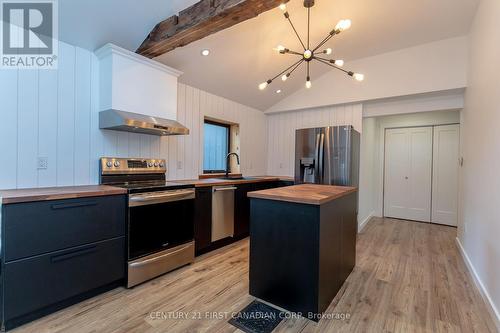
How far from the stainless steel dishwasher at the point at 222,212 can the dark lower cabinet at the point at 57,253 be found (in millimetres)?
1155

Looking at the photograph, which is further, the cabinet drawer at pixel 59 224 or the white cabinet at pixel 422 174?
the white cabinet at pixel 422 174

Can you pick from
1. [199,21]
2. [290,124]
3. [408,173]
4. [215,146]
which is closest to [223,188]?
[215,146]

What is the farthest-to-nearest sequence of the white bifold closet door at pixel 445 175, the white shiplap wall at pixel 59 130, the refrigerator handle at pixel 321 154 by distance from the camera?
1. the white bifold closet door at pixel 445 175
2. the refrigerator handle at pixel 321 154
3. the white shiplap wall at pixel 59 130

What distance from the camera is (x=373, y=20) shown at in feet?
9.50

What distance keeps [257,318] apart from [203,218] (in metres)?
1.40

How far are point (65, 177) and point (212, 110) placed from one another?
2.19 m

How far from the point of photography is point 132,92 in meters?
2.46

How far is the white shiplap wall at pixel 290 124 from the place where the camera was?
420 cm

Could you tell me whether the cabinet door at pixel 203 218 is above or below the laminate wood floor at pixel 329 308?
above

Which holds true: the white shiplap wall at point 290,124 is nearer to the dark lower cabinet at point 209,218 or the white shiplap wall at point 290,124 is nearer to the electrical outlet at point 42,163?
the dark lower cabinet at point 209,218

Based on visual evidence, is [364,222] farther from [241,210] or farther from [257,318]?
[257,318]

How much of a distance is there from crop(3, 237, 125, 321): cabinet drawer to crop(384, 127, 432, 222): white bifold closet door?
17.3 ft

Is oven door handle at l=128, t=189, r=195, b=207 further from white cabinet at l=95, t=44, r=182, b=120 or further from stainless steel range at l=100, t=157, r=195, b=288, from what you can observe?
white cabinet at l=95, t=44, r=182, b=120

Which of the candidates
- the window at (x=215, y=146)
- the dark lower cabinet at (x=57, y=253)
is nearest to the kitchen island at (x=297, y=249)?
the dark lower cabinet at (x=57, y=253)
